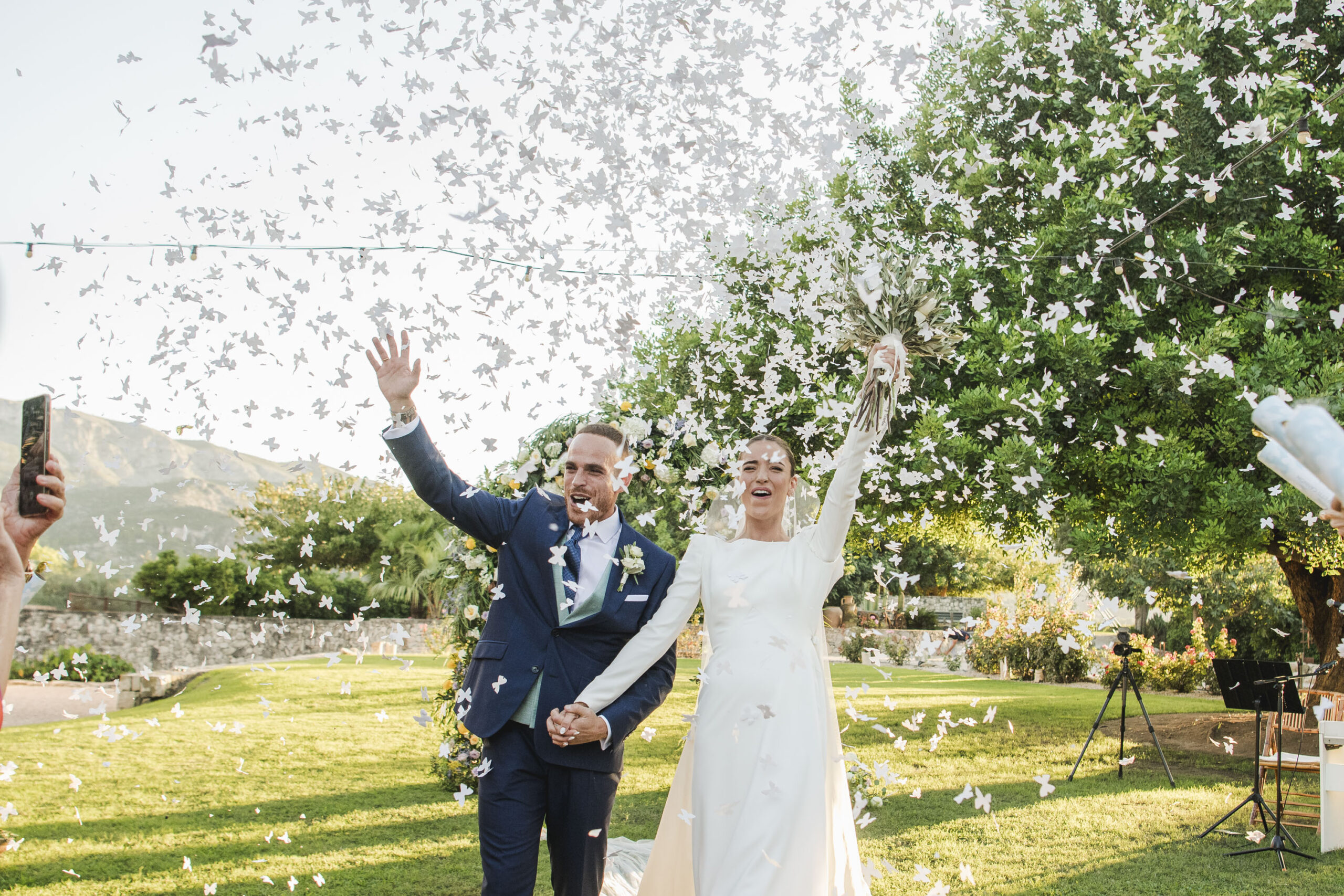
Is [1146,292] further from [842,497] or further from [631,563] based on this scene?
[631,563]

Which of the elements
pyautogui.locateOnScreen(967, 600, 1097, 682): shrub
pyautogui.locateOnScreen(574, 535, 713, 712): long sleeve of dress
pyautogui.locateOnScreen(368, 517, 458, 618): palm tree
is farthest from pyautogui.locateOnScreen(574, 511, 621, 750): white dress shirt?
pyautogui.locateOnScreen(368, 517, 458, 618): palm tree

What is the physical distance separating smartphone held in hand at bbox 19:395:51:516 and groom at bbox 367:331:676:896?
1.42 m

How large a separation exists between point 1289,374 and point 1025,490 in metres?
2.49

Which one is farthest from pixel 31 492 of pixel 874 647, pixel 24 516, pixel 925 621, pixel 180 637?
pixel 925 621

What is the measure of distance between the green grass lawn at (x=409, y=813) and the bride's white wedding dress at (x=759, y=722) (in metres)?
2.84

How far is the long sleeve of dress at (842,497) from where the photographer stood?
3492 millimetres

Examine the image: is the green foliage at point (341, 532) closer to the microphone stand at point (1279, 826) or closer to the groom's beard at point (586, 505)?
the microphone stand at point (1279, 826)

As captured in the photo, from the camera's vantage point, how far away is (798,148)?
16.5 ft

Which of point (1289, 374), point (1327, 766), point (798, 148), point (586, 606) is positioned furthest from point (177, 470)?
point (1289, 374)

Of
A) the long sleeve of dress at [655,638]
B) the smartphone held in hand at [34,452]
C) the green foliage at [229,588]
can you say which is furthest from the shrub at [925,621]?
the smartphone held in hand at [34,452]

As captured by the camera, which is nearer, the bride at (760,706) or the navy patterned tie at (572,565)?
the bride at (760,706)

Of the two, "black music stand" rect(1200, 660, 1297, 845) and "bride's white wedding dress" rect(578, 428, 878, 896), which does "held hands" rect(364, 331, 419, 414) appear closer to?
"bride's white wedding dress" rect(578, 428, 878, 896)

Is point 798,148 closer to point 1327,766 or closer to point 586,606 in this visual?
point 586,606

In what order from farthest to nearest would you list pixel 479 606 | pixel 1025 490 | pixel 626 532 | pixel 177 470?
1. pixel 1025 490
2. pixel 479 606
3. pixel 177 470
4. pixel 626 532
